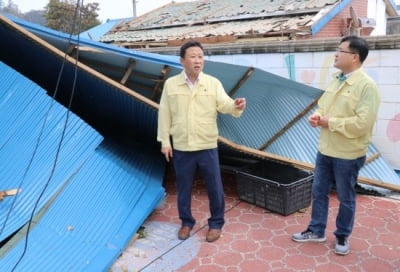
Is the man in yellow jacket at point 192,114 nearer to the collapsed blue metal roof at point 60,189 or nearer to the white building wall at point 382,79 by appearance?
the collapsed blue metal roof at point 60,189

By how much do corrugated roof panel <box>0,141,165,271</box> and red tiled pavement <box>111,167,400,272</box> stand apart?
20 cm

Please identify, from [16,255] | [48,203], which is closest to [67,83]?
[48,203]

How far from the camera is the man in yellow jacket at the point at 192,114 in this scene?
304cm

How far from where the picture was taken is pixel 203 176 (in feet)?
10.9

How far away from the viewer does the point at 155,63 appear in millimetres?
4121

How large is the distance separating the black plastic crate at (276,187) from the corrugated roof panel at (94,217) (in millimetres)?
954

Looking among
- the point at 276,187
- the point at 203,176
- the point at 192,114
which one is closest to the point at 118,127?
the point at 203,176

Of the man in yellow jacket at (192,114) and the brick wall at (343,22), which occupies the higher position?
the brick wall at (343,22)

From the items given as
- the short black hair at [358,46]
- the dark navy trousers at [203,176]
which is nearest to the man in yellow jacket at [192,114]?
the dark navy trousers at [203,176]

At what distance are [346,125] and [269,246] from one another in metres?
1.26

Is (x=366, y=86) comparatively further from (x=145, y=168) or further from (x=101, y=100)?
(x=101, y=100)

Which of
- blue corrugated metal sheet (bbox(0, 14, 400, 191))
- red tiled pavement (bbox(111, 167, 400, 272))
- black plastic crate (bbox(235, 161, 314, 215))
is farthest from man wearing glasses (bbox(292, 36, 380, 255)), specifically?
blue corrugated metal sheet (bbox(0, 14, 400, 191))

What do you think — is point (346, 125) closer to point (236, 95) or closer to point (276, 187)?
point (276, 187)

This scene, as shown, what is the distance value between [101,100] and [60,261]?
206 centimetres
